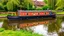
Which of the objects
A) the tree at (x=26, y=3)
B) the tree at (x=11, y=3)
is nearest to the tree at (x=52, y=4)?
the tree at (x=26, y=3)

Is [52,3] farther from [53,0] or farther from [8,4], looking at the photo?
[8,4]

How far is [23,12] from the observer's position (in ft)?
103

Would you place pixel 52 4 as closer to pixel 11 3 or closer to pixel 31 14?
pixel 31 14

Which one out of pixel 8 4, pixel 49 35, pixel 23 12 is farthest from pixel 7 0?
pixel 49 35

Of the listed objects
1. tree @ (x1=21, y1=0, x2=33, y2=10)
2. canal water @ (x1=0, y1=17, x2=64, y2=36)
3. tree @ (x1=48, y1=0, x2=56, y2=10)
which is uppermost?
canal water @ (x1=0, y1=17, x2=64, y2=36)

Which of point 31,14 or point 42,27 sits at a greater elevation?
point 42,27

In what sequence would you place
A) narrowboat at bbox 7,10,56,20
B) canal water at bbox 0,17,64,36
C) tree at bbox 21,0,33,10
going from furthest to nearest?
tree at bbox 21,0,33,10 < narrowboat at bbox 7,10,56,20 < canal water at bbox 0,17,64,36

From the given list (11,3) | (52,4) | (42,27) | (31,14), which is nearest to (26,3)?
(11,3)

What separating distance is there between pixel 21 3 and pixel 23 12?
14.6 feet

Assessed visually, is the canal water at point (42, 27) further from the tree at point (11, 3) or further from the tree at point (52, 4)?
the tree at point (52, 4)

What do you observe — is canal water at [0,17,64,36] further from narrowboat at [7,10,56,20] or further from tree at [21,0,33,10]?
tree at [21,0,33,10]

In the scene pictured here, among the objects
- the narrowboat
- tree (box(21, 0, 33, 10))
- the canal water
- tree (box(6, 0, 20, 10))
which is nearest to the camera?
the canal water

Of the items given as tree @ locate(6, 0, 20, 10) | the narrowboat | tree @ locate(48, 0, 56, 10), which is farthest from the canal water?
tree @ locate(48, 0, 56, 10)

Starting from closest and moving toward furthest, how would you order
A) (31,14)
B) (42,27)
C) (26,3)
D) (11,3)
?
1. (42,27)
2. (31,14)
3. (11,3)
4. (26,3)
